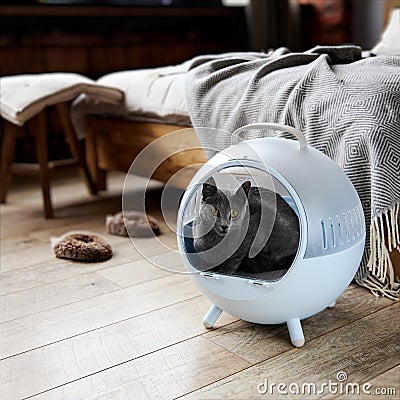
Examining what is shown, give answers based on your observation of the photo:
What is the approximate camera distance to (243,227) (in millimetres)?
1318

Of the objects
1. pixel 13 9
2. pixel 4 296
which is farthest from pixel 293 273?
pixel 13 9

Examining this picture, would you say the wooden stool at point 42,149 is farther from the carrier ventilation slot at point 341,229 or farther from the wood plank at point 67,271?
the carrier ventilation slot at point 341,229

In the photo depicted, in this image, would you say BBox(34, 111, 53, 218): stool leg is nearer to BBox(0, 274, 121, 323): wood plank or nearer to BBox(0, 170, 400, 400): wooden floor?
BBox(0, 170, 400, 400): wooden floor

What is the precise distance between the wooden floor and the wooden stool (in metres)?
0.60

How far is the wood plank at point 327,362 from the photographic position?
1.16m

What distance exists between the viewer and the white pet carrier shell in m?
1.25

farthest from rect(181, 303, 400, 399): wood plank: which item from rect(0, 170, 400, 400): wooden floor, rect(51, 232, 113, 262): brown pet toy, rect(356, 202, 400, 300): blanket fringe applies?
rect(51, 232, 113, 262): brown pet toy

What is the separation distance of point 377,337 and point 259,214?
36 centimetres

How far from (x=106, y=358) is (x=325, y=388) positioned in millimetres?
443

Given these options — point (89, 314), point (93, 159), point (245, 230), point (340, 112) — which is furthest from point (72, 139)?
point (245, 230)

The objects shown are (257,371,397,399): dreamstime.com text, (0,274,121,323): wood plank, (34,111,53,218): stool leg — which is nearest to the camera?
(257,371,397,399): dreamstime.com text

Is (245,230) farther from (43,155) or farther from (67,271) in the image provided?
(43,155)

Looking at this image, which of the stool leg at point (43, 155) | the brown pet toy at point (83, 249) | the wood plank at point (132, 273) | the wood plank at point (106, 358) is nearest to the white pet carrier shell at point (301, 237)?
the wood plank at point (106, 358)

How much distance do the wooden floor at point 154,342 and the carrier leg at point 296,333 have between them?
0.06 feet
